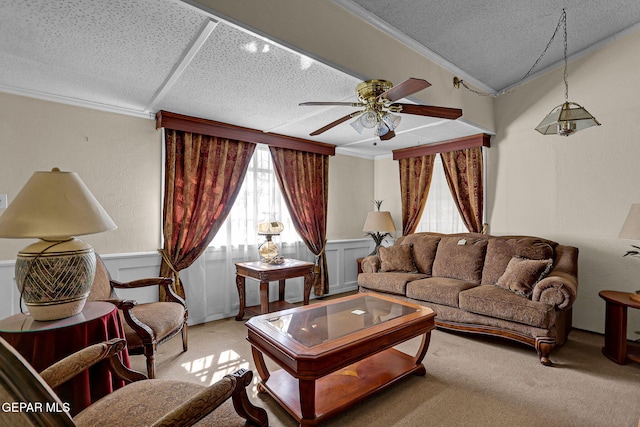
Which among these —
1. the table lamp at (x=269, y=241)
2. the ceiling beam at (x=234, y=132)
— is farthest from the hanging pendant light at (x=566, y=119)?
the table lamp at (x=269, y=241)

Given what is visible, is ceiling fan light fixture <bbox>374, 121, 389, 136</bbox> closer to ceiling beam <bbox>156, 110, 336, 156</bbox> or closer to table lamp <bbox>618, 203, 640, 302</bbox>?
ceiling beam <bbox>156, 110, 336, 156</bbox>

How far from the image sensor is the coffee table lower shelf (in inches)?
74.3

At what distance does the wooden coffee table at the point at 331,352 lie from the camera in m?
1.77

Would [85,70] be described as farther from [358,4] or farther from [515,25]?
[515,25]

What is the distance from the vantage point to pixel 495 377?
2396 millimetres

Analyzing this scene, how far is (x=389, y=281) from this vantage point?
375 cm

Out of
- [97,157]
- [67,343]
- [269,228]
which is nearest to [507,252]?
[269,228]

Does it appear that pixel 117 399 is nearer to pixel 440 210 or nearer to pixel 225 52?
pixel 225 52

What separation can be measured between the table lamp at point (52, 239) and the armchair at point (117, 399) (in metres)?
0.36

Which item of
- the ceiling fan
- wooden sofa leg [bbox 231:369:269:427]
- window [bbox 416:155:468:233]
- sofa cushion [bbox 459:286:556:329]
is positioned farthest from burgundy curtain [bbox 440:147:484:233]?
wooden sofa leg [bbox 231:369:269:427]

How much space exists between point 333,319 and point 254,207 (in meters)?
2.11

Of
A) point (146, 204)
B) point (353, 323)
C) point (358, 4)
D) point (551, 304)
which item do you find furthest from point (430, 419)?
point (146, 204)

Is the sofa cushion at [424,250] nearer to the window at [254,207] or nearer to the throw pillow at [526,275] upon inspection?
the throw pillow at [526,275]

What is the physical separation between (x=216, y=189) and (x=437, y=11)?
2.76 m
